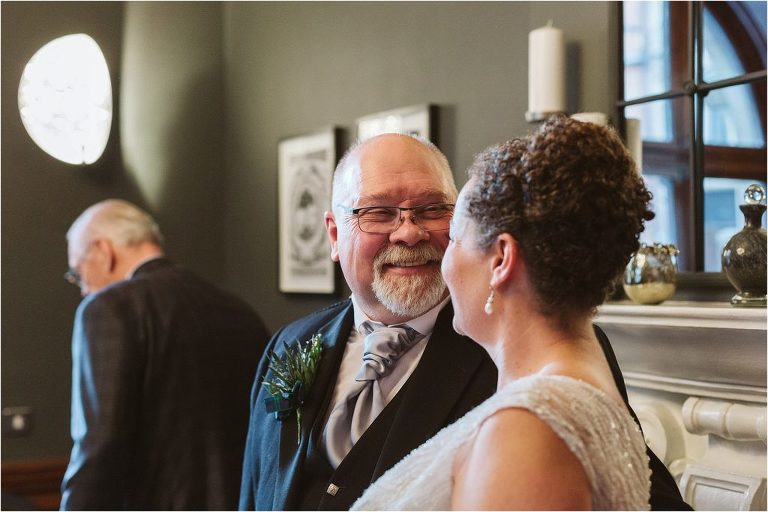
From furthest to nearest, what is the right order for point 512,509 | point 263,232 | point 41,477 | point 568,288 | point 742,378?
point 263,232 → point 41,477 → point 742,378 → point 568,288 → point 512,509

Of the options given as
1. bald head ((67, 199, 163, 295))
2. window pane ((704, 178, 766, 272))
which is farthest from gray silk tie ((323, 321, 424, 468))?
bald head ((67, 199, 163, 295))

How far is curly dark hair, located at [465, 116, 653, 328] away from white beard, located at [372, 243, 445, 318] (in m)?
0.73

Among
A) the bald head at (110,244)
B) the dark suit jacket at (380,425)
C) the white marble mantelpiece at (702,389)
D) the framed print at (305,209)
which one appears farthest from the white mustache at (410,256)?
the framed print at (305,209)

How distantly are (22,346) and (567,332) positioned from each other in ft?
15.8

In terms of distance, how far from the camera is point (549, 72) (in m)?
3.13

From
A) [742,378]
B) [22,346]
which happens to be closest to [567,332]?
[742,378]

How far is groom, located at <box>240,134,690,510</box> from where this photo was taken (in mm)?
1880

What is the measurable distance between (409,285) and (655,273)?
99cm

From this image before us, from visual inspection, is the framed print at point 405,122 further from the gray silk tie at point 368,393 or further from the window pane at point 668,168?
the gray silk tie at point 368,393

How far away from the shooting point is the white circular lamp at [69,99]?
5438 millimetres

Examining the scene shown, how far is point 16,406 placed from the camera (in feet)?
17.5

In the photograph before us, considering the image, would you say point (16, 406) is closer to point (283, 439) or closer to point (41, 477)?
point (41, 477)

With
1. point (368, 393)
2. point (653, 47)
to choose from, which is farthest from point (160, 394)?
point (653, 47)

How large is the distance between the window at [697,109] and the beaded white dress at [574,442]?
66.9 inches
